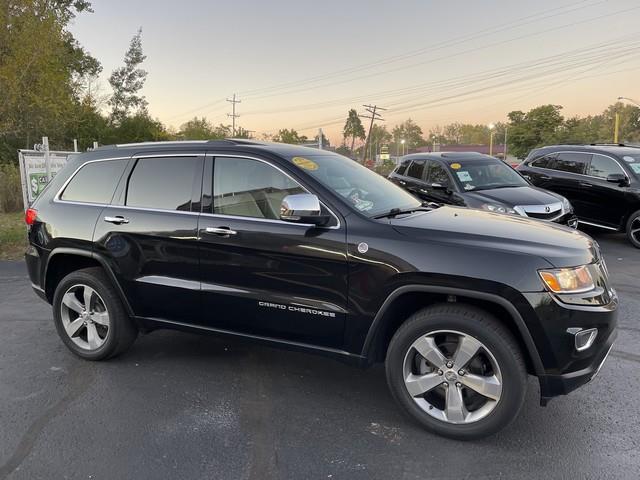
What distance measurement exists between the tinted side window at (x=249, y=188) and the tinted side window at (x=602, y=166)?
7.70 m

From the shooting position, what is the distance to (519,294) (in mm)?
2785

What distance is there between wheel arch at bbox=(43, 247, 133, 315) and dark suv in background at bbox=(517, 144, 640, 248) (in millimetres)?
8300

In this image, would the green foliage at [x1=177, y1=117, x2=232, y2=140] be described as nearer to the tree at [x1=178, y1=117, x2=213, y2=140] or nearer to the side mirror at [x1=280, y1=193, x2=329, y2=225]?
the tree at [x1=178, y1=117, x2=213, y2=140]

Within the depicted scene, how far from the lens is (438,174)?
890 cm

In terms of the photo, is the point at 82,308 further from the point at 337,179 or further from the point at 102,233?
the point at 337,179

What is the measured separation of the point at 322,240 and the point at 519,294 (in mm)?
1199

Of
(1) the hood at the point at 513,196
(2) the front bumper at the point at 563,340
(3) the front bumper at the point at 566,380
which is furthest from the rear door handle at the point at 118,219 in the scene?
(1) the hood at the point at 513,196

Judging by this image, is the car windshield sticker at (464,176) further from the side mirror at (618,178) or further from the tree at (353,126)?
the tree at (353,126)

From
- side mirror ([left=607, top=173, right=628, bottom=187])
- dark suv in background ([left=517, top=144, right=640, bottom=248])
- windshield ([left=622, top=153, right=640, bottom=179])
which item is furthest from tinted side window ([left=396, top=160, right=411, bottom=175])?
windshield ([left=622, top=153, right=640, bottom=179])

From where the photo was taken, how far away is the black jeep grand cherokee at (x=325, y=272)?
2848 mm

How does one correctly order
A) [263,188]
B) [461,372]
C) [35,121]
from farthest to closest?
[35,121], [263,188], [461,372]

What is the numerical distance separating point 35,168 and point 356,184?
10.0m

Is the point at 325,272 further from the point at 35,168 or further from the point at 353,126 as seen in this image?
the point at 353,126

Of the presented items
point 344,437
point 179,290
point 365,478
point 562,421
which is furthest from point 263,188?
point 562,421
